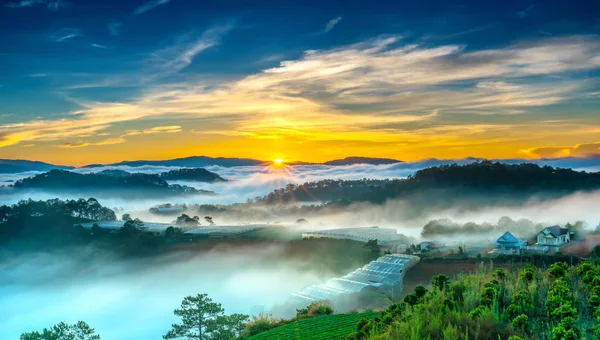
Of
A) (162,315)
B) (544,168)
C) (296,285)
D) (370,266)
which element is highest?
(544,168)

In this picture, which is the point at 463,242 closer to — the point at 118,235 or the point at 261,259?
the point at 261,259

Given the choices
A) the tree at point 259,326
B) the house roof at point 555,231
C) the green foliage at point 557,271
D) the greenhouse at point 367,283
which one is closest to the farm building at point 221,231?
the greenhouse at point 367,283

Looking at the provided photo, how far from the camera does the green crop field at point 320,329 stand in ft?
35.6

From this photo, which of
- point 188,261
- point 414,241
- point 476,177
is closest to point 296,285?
point 414,241

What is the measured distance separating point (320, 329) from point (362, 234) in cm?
4685

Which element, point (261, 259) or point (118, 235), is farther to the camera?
point (118, 235)

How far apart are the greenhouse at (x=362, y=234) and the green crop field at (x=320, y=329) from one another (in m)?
37.9

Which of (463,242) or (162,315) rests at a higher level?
(463,242)

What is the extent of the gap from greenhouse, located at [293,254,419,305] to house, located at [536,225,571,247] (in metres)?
8.27

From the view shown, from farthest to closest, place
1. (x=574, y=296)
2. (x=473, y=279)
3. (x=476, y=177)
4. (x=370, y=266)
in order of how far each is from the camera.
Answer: (x=476, y=177), (x=370, y=266), (x=473, y=279), (x=574, y=296)

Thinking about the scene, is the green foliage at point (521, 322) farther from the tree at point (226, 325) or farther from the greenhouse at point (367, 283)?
the tree at point (226, 325)

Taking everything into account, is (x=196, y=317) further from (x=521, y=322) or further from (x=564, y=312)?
(x=564, y=312)

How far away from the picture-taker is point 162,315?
4966cm

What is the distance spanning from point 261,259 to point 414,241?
70.6 ft
